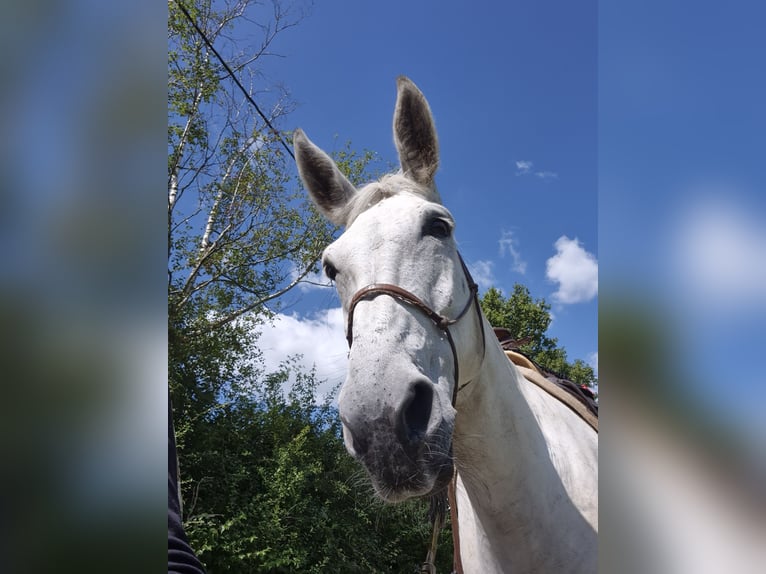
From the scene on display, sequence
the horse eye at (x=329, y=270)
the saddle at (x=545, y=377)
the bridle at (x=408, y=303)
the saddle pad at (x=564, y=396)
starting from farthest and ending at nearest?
the saddle at (x=545, y=377)
the saddle pad at (x=564, y=396)
the horse eye at (x=329, y=270)
the bridle at (x=408, y=303)

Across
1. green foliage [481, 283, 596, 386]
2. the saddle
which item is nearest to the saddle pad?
the saddle

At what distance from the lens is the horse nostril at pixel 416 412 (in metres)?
1.31

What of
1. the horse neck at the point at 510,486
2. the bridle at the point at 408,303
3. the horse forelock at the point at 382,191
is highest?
the horse forelock at the point at 382,191

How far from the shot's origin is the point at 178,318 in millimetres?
8062

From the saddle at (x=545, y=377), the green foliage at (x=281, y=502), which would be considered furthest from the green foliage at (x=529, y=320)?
the saddle at (x=545, y=377)

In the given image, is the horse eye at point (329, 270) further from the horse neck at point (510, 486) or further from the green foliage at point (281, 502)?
the green foliage at point (281, 502)

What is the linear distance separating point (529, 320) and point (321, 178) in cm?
1521

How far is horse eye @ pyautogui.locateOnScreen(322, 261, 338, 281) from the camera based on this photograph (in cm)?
183

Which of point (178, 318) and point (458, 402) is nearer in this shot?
point (458, 402)

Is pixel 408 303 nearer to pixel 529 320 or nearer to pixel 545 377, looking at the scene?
pixel 545 377

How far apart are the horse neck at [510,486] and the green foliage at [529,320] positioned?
1351 centimetres
